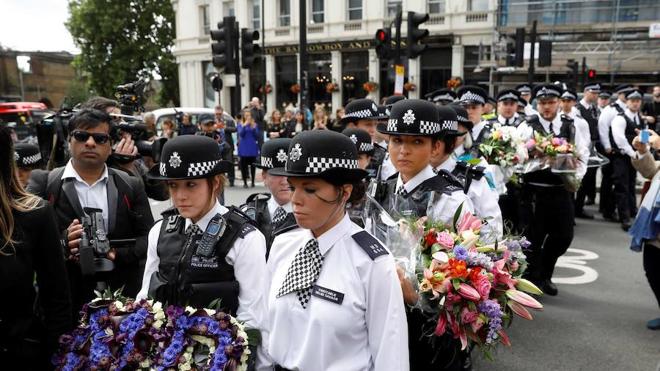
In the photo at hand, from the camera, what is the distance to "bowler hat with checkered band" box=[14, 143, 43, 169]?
3.62 metres

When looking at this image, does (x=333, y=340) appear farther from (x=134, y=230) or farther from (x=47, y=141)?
(x=47, y=141)

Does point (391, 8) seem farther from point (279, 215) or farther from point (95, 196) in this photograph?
point (95, 196)

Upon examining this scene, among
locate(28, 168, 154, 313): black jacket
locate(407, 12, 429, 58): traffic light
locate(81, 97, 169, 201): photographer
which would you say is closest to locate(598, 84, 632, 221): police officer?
locate(407, 12, 429, 58): traffic light

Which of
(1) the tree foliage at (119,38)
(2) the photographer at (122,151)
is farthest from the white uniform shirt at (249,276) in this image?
(1) the tree foliage at (119,38)

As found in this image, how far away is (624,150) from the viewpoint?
30.0 ft

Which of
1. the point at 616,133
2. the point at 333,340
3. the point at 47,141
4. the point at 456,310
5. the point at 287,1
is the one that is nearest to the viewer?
the point at 333,340

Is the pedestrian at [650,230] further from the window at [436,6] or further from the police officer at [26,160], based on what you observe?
the window at [436,6]

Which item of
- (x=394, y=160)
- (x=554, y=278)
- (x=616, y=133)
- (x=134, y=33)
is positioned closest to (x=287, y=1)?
(x=134, y=33)

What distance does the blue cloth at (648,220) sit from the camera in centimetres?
491

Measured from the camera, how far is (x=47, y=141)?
4.84m

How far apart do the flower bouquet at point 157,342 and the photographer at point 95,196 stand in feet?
3.46

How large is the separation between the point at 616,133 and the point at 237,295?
881 cm

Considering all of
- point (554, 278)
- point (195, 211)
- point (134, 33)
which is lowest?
point (554, 278)

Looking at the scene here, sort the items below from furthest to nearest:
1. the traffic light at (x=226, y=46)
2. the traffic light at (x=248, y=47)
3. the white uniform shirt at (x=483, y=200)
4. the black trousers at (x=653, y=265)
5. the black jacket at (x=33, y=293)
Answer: the traffic light at (x=248, y=47) → the traffic light at (x=226, y=46) → the black trousers at (x=653, y=265) → the white uniform shirt at (x=483, y=200) → the black jacket at (x=33, y=293)
